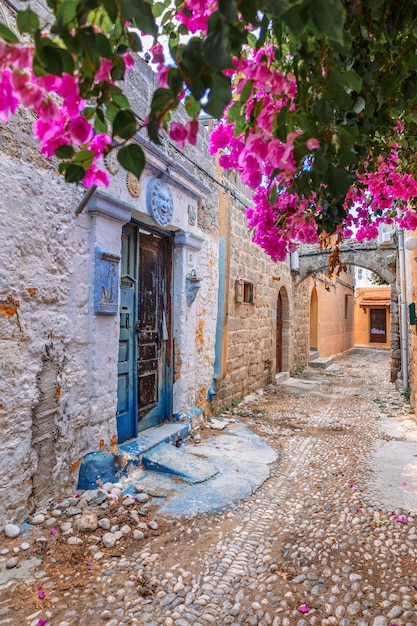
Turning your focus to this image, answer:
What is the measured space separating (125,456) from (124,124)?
8.67 feet

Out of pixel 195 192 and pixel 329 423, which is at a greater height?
pixel 195 192

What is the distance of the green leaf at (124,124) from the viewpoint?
2.74ft

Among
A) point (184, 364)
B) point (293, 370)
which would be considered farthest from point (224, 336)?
point (293, 370)

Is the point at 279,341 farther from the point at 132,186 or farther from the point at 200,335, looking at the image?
the point at 132,186

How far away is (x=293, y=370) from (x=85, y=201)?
7.96m

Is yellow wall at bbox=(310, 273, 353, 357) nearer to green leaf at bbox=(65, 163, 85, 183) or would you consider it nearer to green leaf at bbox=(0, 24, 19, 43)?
green leaf at bbox=(65, 163, 85, 183)

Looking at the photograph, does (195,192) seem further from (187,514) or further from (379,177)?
(187,514)

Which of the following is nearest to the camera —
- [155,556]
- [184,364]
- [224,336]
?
[155,556]

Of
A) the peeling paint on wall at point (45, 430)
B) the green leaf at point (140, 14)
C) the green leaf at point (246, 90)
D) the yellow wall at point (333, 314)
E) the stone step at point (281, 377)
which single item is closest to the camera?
the green leaf at point (140, 14)

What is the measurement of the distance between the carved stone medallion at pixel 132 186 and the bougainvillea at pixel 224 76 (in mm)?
1835

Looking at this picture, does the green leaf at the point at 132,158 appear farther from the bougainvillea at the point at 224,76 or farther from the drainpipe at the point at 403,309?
the drainpipe at the point at 403,309

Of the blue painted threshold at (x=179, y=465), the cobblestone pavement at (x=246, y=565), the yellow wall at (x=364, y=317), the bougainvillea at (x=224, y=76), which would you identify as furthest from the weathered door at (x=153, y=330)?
the yellow wall at (x=364, y=317)

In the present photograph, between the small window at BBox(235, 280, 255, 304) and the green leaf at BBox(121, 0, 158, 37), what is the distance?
4.89 metres

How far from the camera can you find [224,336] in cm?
506
